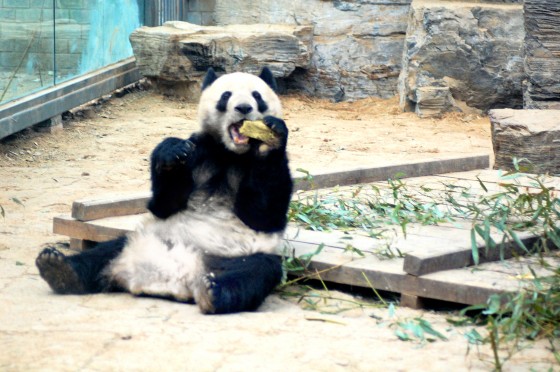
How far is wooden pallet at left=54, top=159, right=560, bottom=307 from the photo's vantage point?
12.6 feet

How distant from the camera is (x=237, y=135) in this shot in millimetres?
4234

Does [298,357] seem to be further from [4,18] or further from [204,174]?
[4,18]

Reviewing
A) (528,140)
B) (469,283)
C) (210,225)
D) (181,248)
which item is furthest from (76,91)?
(469,283)

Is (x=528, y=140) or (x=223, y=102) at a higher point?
(x=223, y=102)

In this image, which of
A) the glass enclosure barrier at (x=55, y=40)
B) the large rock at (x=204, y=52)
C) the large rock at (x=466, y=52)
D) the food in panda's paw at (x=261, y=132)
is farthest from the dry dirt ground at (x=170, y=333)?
the large rock at (x=466, y=52)

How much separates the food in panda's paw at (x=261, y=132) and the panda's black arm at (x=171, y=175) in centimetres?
26

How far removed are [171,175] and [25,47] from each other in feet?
14.1

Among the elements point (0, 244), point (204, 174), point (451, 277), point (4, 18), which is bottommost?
point (0, 244)

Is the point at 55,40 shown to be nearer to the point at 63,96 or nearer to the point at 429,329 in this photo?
the point at 63,96

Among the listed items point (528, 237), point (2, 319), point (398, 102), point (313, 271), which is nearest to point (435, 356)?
point (313, 271)

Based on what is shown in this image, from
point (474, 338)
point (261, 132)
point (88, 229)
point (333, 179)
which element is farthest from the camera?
point (333, 179)

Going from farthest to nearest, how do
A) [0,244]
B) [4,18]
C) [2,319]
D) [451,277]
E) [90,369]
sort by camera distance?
1. [4,18]
2. [0,244]
3. [451,277]
4. [2,319]
5. [90,369]

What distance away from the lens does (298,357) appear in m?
3.16

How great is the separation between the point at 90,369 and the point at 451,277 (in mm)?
1688
